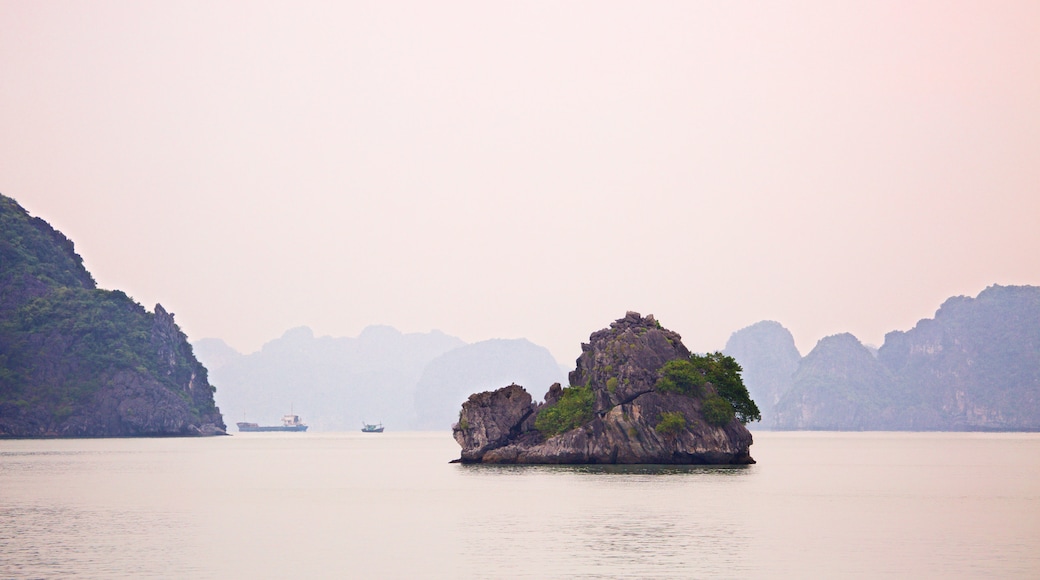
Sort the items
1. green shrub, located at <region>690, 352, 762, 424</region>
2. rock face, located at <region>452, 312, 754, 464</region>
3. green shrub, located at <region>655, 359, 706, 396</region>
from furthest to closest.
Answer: green shrub, located at <region>690, 352, 762, 424</region>, green shrub, located at <region>655, 359, 706, 396</region>, rock face, located at <region>452, 312, 754, 464</region>

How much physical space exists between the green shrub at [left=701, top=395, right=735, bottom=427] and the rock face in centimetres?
64

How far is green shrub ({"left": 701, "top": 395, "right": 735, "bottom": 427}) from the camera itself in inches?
5098

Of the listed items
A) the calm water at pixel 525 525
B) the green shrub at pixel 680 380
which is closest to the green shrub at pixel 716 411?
the green shrub at pixel 680 380

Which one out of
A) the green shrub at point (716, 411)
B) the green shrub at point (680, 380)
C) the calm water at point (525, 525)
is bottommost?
the calm water at point (525, 525)

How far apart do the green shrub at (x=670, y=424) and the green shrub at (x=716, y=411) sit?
293 centimetres

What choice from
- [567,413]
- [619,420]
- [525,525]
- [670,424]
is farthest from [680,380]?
[525,525]

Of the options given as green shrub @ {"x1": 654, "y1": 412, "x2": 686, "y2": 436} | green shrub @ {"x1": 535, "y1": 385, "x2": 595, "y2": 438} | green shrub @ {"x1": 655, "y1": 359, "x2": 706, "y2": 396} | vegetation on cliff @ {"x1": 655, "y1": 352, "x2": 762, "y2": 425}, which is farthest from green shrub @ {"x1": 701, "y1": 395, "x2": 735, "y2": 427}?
green shrub @ {"x1": 535, "y1": 385, "x2": 595, "y2": 438}

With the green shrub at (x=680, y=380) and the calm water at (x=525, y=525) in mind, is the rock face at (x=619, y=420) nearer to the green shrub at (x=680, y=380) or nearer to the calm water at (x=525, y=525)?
the green shrub at (x=680, y=380)

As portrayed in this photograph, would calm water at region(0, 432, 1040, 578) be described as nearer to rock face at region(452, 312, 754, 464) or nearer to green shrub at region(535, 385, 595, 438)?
rock face at region(452, 312, 754, 464)

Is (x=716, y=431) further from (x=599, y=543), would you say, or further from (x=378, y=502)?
(x=599, y=543)

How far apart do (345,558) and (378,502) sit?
1338 inches

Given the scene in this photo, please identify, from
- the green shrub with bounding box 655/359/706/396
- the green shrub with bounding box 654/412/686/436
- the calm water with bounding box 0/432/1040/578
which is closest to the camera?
the calm water with bounding box 0/432/1040/578

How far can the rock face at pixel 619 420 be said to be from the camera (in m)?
130

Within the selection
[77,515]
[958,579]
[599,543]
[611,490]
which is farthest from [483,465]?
[958,579]
